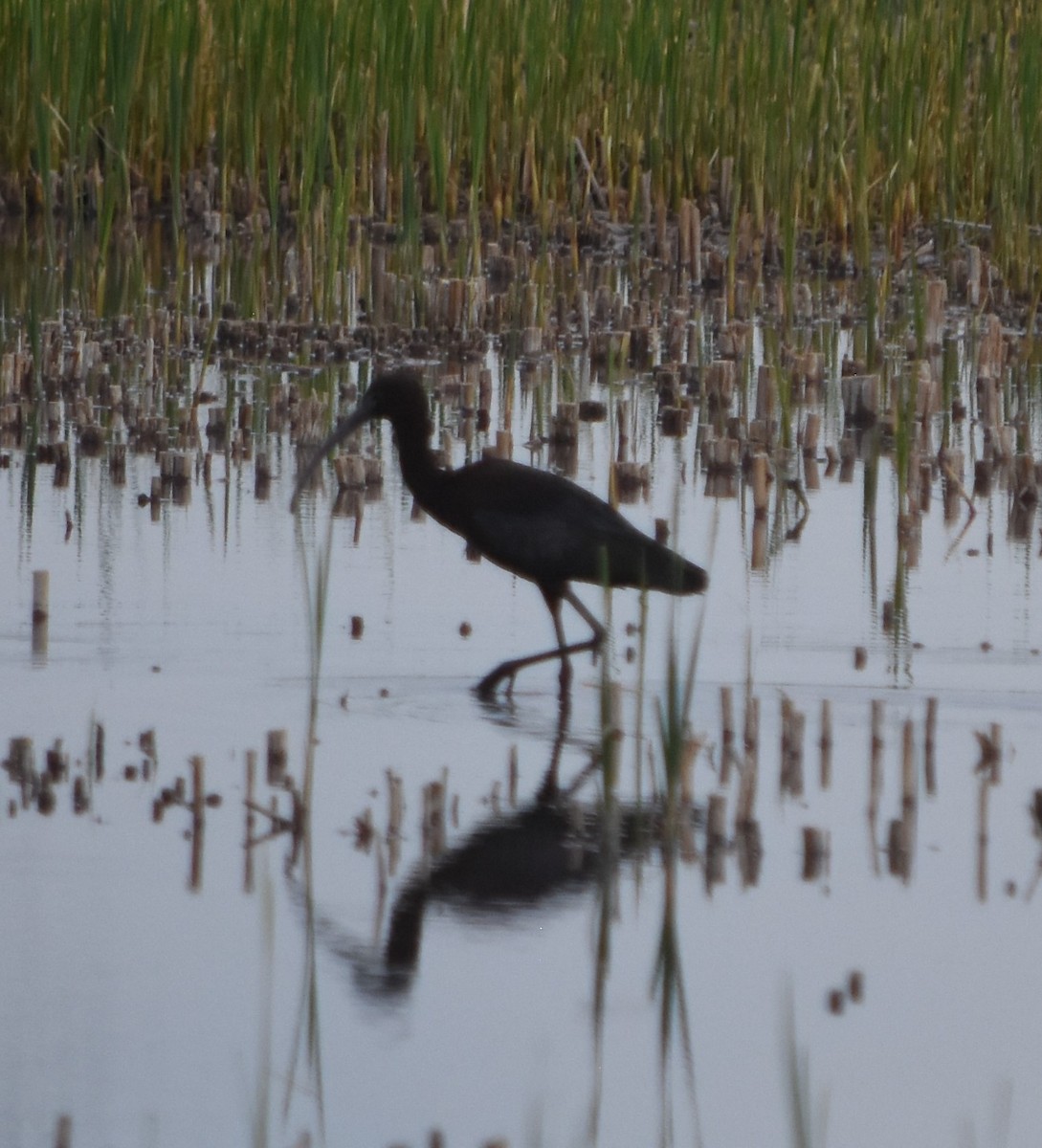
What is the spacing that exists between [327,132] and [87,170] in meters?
2.84

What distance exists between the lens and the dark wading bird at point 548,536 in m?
5.18

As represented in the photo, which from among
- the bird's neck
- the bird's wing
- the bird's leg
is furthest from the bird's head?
the bird's leg

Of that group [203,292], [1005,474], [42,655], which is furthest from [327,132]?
[42,655]

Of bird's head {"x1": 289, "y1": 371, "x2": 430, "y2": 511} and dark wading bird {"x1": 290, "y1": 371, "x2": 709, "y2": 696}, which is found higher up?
bird's head {"x1": 289, "y1": 371, "x2": 430, "y2": 511}

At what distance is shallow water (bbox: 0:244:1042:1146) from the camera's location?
117 inches

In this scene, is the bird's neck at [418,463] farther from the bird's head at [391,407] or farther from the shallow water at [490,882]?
the shallow water at [490,882]

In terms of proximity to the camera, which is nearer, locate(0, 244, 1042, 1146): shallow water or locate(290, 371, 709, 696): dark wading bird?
locate(0, 244, 1042, 1146): shallow water

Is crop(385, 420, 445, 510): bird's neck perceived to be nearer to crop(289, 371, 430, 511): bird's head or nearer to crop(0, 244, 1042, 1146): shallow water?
crop(289, 371, 430, 511): bird's head

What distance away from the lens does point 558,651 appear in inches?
204

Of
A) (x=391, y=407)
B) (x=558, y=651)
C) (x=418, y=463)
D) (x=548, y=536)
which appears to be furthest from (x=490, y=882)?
(x=391, y=407)

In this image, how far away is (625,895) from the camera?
12.3 ft

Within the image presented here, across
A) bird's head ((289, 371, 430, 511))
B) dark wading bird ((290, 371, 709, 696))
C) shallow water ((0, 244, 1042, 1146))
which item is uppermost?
bird's head ((289, 371, 430, 511))

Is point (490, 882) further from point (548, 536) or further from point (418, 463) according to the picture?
point (418, 463)

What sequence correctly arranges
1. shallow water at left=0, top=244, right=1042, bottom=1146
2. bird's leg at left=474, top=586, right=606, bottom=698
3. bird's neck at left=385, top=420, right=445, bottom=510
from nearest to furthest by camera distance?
shallow water at left=0, top=244, right=1042, bottom=1146 → bird's leg at left=474, top=586, right=606, bottom=698 → bird's neck at left=385, top=420, right=445, bottom=510
